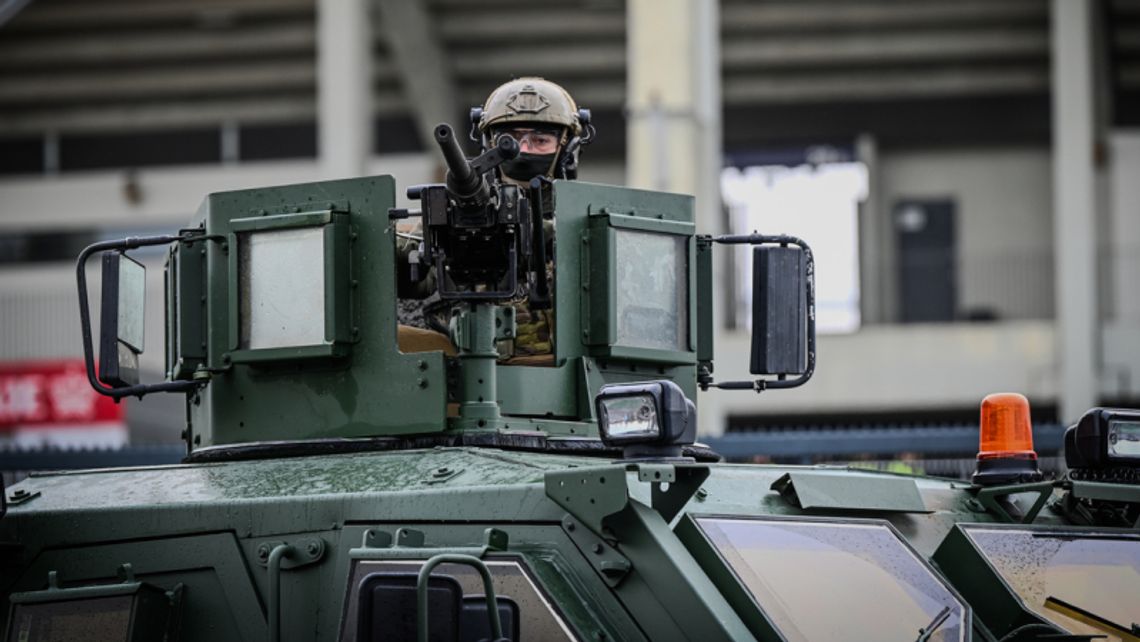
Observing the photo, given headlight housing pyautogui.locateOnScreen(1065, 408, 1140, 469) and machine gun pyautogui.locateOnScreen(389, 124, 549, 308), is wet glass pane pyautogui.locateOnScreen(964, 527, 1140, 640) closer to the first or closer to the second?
headlight housing pyautogui.locateOnScreen(1065, 408, 1140, 469)

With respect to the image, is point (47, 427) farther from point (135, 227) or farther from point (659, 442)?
point (659, 442)

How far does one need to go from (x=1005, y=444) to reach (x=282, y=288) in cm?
324

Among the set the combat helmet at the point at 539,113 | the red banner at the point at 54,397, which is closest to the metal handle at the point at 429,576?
the combat helmet at the point at 539,113

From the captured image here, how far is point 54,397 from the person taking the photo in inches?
1411

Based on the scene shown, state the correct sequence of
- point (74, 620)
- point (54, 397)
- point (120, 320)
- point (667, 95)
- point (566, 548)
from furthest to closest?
1. point (54, 397)
2. point (667, 95)
3. point (120, 320)
4. point (74, 620)
5. point (566, 548)

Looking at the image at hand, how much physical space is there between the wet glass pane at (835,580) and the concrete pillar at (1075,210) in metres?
27.9

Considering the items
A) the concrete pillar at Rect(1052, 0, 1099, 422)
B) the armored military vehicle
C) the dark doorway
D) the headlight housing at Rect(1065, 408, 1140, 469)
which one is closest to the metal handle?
the armored military vehicle

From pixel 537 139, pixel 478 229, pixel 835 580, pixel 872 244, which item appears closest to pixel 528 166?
pixel 537 139

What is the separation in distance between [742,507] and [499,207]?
166 cm

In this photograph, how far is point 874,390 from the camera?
35.7 metres

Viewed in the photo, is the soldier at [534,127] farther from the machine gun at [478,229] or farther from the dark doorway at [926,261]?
the dark doorway at [926,261]

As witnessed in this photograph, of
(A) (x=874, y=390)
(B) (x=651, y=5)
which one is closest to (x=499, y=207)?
(B) (x=651, y=5)

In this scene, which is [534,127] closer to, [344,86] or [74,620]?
[74,620]

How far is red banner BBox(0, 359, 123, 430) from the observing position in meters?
35.6
